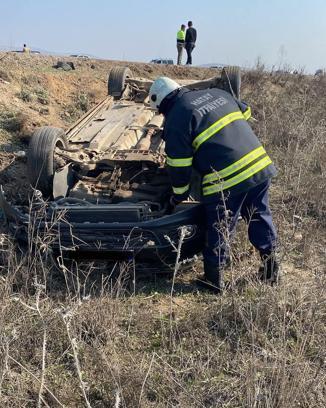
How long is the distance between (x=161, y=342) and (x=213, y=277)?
867mm

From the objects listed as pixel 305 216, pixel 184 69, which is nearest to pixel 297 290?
pixel 305 216

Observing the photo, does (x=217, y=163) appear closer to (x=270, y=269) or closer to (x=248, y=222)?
(x=248, y=222)

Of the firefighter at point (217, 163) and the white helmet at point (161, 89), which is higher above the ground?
the white helmet at point (161, 89)

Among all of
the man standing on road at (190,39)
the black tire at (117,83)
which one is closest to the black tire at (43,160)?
the black tire at (117,83)

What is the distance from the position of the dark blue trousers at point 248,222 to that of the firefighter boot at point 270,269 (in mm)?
94

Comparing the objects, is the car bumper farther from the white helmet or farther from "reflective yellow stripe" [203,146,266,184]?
the white helmet

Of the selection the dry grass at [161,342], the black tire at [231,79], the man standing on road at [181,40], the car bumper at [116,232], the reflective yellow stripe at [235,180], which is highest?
the man standing on road at [181,40]

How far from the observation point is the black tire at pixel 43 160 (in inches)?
176

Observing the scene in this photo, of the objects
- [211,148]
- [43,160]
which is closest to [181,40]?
[43,160]

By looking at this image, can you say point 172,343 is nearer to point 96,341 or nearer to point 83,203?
point 96,341

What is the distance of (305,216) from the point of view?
17.6ft

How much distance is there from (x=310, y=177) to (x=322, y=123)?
321cm

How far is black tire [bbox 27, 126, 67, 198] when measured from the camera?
176 inches

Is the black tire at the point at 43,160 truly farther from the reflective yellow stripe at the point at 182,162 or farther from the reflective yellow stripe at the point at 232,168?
the reflective yellow stripe at the point at 232,168
